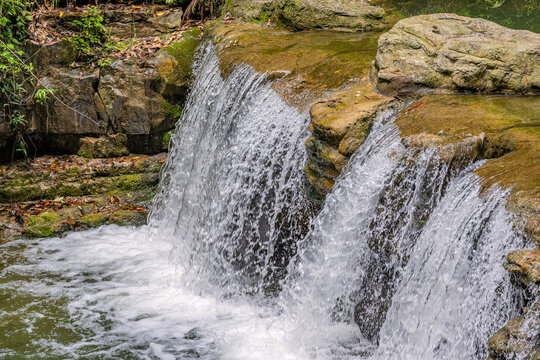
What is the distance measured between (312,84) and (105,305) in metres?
2.92

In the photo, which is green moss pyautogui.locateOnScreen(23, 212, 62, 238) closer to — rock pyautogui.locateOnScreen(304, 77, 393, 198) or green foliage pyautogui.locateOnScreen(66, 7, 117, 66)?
green foliage pyautogui.locateOnScreen(66, 7, 117, 66)

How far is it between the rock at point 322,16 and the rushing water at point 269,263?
1.66 meters

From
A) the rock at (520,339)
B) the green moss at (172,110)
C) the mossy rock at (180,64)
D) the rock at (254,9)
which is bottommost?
the rock at (520,339)

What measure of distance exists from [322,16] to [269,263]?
13.1ft

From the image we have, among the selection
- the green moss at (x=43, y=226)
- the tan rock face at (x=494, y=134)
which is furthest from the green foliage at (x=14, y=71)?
the tan rock face at (x=494, y=134)

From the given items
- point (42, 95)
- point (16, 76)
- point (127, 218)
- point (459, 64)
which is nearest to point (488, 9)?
point (459, 64)

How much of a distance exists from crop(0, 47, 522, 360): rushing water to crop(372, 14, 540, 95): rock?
616mm

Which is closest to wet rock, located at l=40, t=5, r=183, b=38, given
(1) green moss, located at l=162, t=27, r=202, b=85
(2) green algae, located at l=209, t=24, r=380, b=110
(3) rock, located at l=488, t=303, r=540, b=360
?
(1) green moss, located at l=162, t=27, r=202, b=85

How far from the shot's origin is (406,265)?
3793 millimetres

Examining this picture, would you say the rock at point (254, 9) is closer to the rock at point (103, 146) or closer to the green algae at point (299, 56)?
the green algae at point (299, 56)

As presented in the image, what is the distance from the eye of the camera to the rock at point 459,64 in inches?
194

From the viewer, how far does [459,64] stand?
497 centimetres

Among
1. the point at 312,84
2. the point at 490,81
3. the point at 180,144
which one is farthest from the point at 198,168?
the point at 490,81

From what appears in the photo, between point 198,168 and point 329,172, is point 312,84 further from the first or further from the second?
point 198,168
